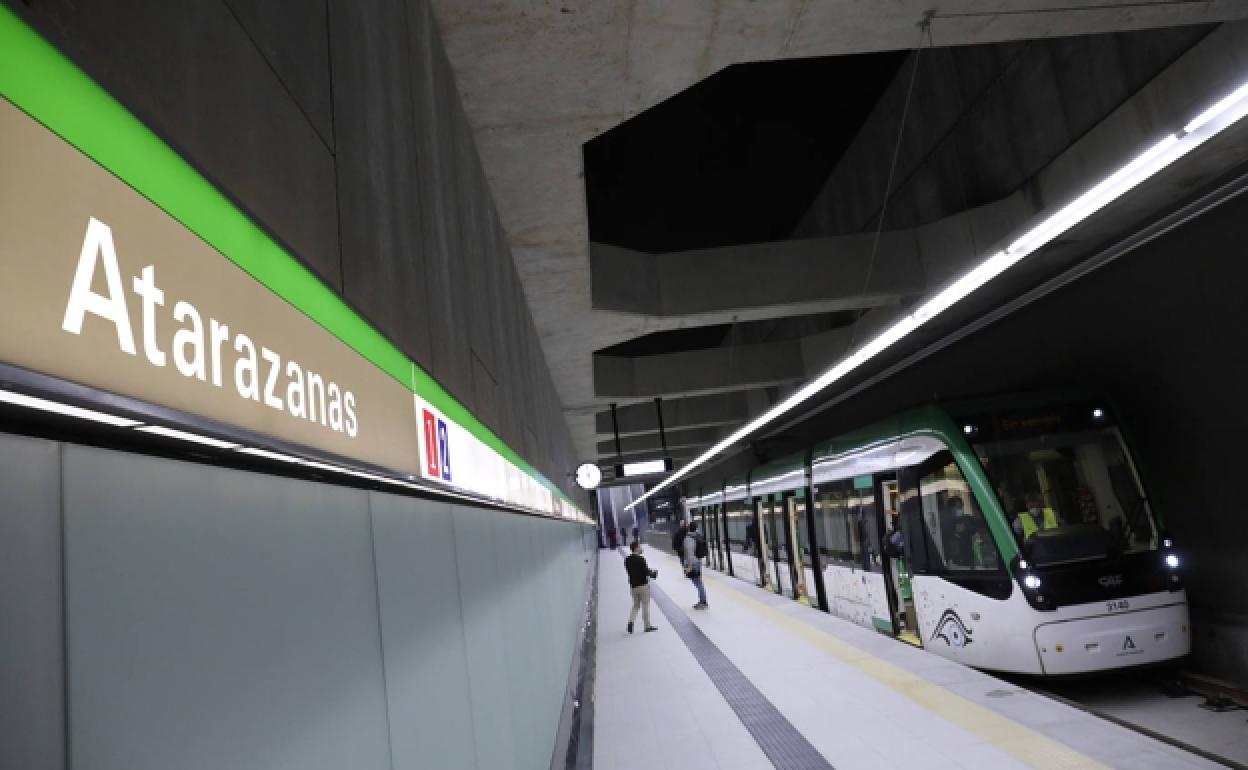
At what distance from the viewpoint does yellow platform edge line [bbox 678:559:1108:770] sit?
516 cm

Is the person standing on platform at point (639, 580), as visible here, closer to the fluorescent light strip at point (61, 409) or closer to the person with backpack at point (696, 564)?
the person with backpack at point (696, 564)

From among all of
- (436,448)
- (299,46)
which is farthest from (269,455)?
(436,448)

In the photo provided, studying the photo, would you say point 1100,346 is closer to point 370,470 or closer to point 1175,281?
point 1175,281

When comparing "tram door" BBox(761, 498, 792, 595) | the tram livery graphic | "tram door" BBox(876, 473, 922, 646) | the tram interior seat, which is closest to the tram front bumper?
the tram livery graphic

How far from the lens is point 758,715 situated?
24.5 ft

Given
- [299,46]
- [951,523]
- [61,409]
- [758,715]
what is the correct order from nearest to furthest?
1. [61,409]
2. [299,46]
3. [758,715]
4. [951,523]

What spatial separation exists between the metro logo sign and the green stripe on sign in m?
0.79

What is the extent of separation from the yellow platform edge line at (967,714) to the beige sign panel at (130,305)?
5.39 m

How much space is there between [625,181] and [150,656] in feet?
35.6

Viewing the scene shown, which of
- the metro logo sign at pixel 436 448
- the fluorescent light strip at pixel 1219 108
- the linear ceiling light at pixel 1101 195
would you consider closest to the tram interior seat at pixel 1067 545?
the linear ceiling light at pixel 1101 195

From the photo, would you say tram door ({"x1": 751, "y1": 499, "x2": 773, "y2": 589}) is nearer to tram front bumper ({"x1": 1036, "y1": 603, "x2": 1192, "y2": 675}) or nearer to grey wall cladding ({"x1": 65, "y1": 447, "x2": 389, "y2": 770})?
tram front bumper ({"x1": 1036, "y1": 603, "x2": 1192, "y2": 675})

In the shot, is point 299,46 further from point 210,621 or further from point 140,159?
point 210,621

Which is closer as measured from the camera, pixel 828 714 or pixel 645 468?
pixel 828 714

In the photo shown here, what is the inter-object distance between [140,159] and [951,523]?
871 centimetres
